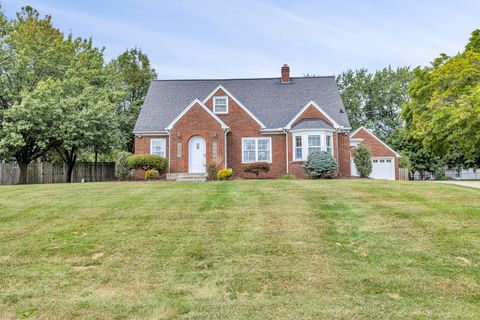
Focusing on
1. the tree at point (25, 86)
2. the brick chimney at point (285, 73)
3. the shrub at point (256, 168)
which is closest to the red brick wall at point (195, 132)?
the shrub at point (256, 168)

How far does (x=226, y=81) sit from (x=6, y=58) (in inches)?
572

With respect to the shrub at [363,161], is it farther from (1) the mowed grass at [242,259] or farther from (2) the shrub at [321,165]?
(1) the mowed grass at [242,259]

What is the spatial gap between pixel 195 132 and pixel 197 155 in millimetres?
1380

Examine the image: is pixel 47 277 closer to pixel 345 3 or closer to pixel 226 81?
pixel 345 3

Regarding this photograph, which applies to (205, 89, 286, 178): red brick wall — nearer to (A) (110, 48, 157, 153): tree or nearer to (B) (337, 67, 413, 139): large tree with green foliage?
(A) (110, 48, 157, 153): tree

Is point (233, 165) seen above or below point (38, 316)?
above

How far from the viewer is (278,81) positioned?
26.5 meters

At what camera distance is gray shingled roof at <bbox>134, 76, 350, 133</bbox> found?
23.5 m

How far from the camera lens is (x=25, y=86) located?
23938 millimetres

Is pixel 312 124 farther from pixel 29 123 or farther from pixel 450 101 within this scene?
pixel 29 123

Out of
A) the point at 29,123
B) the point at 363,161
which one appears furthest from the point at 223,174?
the point at 29,123

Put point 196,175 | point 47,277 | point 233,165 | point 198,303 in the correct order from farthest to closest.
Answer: point 233,165 → point 196,175 → point 47,277 → point 198,303

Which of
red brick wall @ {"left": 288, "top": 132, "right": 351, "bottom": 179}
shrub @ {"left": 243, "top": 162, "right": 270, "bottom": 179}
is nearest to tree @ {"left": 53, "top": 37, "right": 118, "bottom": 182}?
shrub @ {"left": 243, "top": 162, "right": 270, "bottom": 179}

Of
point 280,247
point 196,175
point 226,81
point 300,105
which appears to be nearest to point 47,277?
point 280,247
